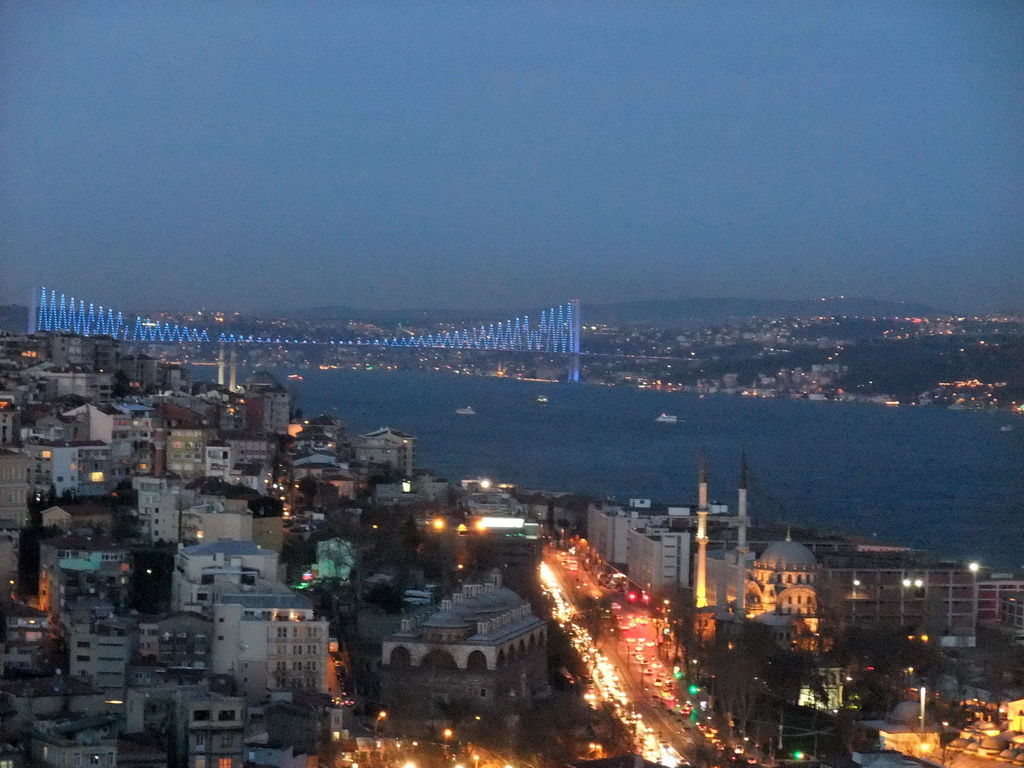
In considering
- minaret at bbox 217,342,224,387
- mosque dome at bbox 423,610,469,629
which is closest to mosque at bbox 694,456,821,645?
mosque dome at bbox 423,610,469,629

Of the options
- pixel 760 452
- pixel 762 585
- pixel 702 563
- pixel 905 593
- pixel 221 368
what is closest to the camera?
pixel 905 593

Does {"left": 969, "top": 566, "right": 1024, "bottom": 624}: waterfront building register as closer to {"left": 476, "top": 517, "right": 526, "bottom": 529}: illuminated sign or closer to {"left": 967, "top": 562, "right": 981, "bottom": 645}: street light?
{"left": 967, "top": 562, "right": 981, "bottom": 645}: street light

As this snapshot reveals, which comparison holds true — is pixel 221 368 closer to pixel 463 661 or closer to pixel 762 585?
pixel 762 585

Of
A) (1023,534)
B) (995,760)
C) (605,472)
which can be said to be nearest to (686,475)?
(605,472)

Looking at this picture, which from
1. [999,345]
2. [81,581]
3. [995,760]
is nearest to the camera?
[995,760]

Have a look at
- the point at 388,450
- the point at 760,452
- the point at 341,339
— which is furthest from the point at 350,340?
the point at 388,450

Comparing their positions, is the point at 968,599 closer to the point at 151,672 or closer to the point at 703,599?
the point at 703,599
